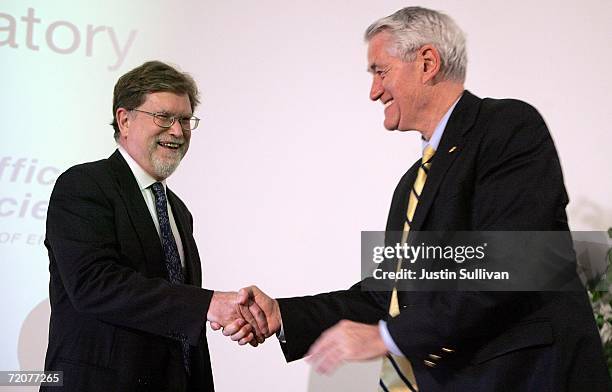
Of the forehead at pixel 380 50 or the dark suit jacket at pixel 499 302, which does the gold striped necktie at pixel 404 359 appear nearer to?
the dark suit jacket at pixel 499 302

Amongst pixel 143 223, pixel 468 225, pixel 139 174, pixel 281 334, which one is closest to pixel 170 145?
pixel 139 174

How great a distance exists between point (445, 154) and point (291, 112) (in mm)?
2132

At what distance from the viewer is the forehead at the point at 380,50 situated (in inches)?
92.1

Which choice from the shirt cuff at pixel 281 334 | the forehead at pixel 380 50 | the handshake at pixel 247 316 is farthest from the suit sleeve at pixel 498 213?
the handshake at pixel 247 316

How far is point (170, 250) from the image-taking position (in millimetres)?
2705

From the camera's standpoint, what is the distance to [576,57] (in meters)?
4.31

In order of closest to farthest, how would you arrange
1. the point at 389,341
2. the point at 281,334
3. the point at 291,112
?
the point at 389,341 < the point at 281,334 < the point at 291,112

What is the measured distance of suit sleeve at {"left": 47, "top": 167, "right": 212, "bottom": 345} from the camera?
2477mm

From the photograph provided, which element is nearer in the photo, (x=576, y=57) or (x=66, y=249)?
(x=66, y=249)

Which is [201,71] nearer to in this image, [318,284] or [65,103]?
[65,103]

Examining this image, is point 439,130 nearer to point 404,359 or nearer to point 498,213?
point 498,213

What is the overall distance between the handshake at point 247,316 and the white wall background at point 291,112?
47.2 inches

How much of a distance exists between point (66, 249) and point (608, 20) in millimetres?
3116

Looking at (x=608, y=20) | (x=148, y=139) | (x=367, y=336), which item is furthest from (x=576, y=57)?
(x=367, y=336)
